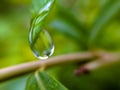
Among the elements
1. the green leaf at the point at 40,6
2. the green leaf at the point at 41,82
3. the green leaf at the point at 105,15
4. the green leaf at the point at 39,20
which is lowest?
the green leaf at the point at 41,82

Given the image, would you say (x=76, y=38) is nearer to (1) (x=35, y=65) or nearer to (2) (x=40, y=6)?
(1) (x=35, y=65)

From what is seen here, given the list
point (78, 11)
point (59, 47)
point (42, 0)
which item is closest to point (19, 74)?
point (42, 0)

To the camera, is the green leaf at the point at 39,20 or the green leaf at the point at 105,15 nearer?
the green leaf at the point at 39,20

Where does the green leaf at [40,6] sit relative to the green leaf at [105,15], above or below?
below

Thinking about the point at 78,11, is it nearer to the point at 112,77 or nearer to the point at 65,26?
the point at 65,26

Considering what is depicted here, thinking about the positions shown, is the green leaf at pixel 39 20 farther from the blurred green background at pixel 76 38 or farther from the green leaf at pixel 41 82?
the blurred green background at pixel 76 38

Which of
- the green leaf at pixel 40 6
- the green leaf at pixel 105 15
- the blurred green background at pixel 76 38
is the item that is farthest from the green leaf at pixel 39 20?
the green leaf at pixel 105 15

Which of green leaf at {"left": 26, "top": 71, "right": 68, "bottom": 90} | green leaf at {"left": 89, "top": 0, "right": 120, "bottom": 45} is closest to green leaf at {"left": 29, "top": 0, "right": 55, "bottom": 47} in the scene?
green leaf at {"left": 26, "top": 71, "right": 68, "bottom": 90}
